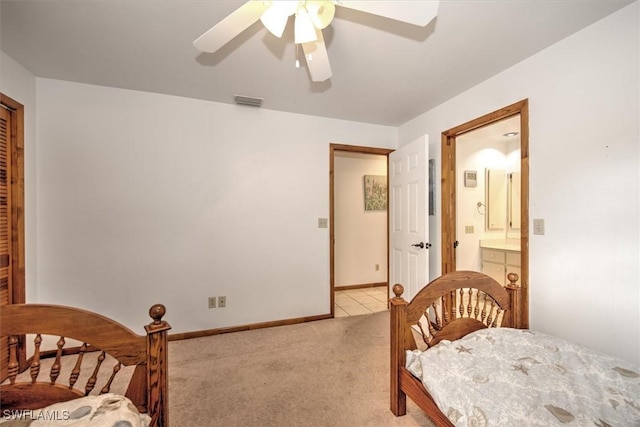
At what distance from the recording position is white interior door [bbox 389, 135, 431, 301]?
273 cm

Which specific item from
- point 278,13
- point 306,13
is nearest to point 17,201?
point 278,13

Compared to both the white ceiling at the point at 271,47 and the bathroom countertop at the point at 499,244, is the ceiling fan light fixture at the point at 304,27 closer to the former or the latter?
the white ceiling at the point at 271,47

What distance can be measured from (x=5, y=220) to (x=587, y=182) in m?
4.02

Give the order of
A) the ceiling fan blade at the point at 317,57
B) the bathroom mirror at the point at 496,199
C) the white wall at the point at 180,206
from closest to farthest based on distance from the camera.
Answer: the ceiling fan blade at the point at 317,57 → the white wall at the point at 180,206 → the bathroom mirror at the point at 496,199

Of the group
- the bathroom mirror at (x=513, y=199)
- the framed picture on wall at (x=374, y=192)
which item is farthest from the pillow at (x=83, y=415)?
the bathroom mirror at (x=513, y=199)

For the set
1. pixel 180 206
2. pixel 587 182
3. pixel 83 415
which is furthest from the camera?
pixel 180 206

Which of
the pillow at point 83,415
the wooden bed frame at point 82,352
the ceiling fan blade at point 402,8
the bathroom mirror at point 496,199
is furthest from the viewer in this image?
the bathroom mirror at point 496,199

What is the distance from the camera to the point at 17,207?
2035mm

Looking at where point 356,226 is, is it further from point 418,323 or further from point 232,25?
point 232,25

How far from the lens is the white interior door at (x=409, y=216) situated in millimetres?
2734

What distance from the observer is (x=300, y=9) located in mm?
1226

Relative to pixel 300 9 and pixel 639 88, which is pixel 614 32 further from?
pixel 300 9

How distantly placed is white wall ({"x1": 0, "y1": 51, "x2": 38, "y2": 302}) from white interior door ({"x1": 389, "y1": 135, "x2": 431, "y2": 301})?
11.2 feet

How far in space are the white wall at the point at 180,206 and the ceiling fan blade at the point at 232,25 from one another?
56.7 inches
